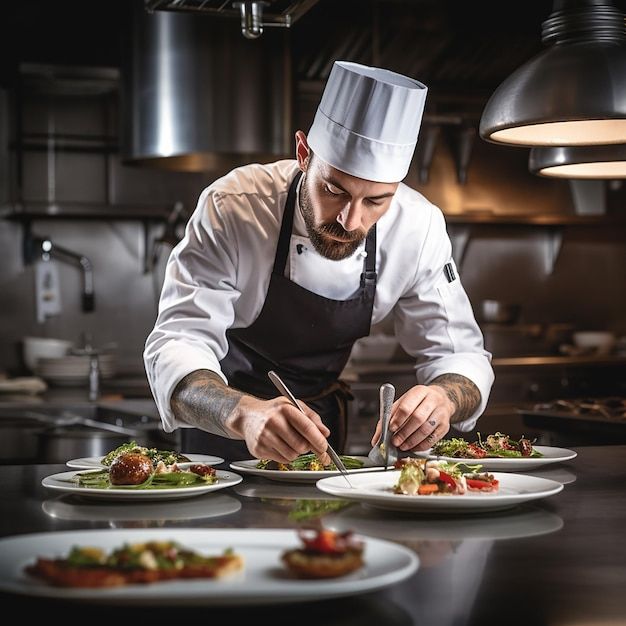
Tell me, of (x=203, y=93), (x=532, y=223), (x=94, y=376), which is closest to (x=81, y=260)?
(x=94, y=376)

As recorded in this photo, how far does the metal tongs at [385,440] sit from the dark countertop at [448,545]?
18cm

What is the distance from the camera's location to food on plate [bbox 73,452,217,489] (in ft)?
5.86

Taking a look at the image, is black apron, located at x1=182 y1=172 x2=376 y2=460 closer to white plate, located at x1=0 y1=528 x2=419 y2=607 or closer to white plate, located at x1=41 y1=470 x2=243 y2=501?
white plate, located at x1=41 y1=470 x2=243 y2=501

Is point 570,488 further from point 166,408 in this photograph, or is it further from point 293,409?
point 166,408

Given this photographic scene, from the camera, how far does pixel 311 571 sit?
3.77 ft

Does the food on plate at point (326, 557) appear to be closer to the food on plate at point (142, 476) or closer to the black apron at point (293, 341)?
the food on plate at point (142, 476)

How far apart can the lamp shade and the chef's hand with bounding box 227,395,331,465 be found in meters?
1.22

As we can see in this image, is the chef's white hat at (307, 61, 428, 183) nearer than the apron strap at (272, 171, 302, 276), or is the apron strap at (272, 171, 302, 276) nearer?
the chef's white hat at (307, 61, 428, 183)

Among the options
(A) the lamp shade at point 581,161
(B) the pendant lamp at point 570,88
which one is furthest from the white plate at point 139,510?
(A) the lamp shade at point 581,161

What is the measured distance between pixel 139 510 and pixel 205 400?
1.52 feet

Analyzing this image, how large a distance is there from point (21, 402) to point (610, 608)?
12.5ft

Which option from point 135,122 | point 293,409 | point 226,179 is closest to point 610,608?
point 293,409

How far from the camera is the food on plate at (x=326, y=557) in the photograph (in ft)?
3.76

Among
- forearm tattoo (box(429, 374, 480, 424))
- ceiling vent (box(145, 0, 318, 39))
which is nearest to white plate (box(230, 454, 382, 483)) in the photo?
forearm tattoo (box(429, 374, 480, 424))
